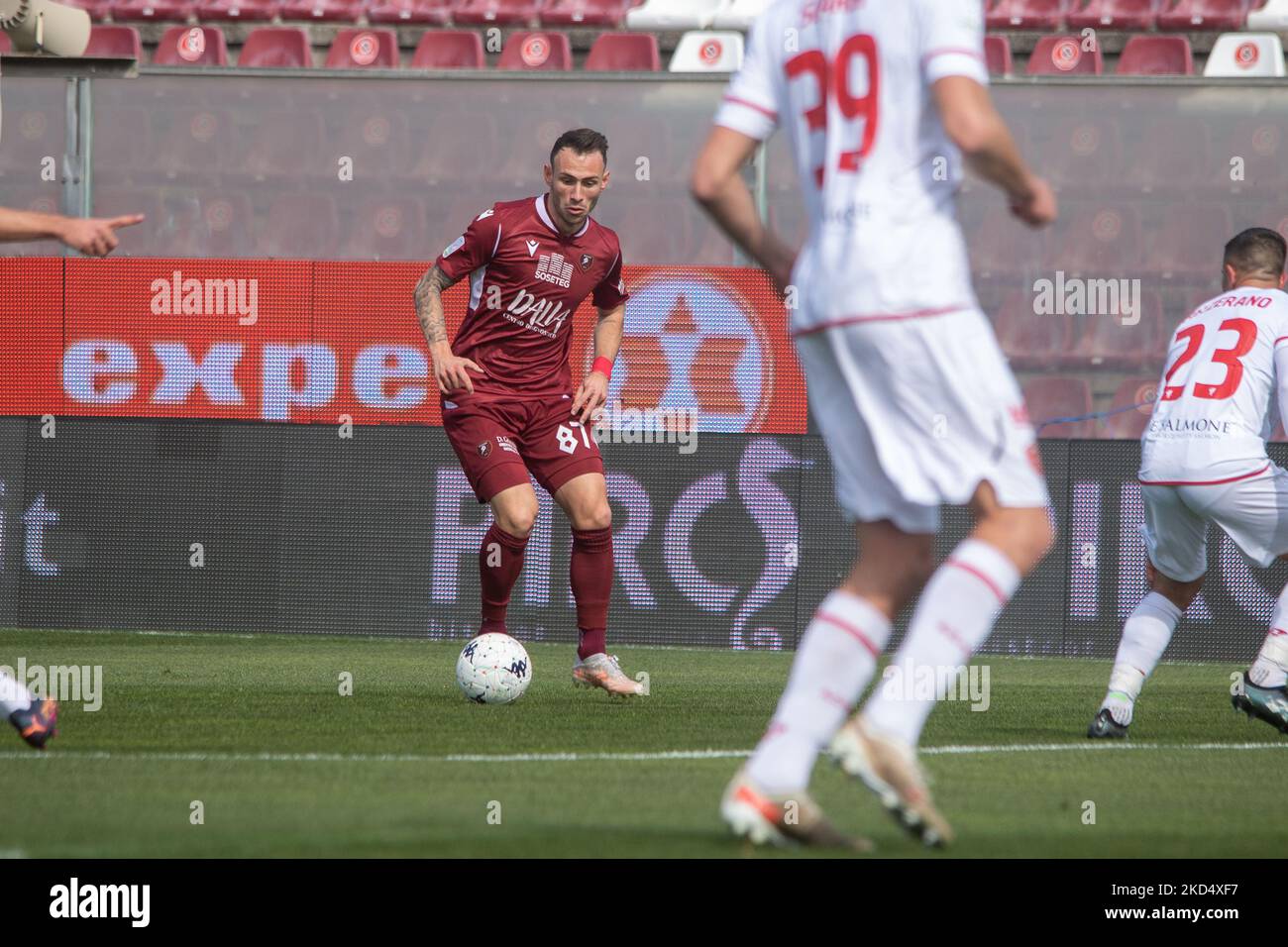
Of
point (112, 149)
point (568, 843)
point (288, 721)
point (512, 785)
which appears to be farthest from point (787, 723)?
point (112, 149)

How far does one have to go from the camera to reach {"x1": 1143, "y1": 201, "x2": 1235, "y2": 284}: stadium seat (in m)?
12.2

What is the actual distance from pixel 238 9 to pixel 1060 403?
8.43 meters

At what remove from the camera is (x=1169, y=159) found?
40.8 feet

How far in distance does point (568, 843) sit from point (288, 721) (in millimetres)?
2911

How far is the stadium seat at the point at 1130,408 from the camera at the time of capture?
39.7ft

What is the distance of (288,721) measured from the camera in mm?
6512

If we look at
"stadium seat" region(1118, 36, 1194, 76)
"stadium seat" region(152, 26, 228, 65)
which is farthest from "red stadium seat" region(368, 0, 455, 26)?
"stadium seat" region(1118, 36, 1194, 76)

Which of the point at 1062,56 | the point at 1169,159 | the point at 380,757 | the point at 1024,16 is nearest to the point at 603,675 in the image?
the point at 380,757

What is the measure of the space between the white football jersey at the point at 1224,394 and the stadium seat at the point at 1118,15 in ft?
30.4

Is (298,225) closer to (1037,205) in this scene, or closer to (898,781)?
(1037,205)

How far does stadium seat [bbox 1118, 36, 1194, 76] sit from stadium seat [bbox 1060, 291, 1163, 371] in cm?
340

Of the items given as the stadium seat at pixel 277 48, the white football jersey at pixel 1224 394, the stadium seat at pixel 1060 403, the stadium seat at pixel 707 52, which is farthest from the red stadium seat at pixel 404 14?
the white football jersey at pixel 1224 394

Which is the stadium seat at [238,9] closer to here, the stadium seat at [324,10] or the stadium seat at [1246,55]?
the stadium seat at [324,10]

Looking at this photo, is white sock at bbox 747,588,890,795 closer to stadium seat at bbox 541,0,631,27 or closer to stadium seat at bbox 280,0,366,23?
stadium seat at bbox 541,0,631,27
